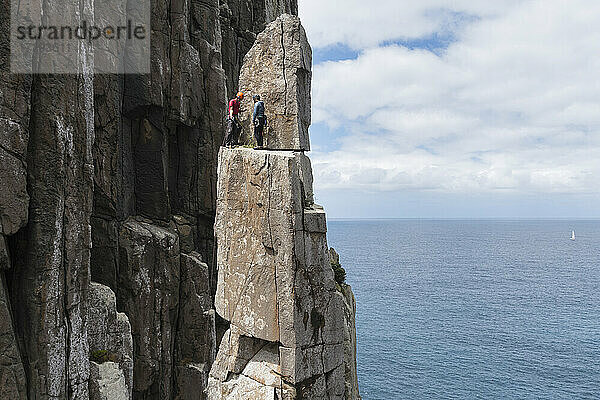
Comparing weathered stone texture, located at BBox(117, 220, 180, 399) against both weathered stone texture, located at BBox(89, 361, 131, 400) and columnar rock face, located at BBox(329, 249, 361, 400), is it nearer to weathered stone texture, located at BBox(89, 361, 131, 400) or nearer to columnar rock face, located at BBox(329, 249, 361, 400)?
weathered stone texture, located at BBox(89, 361, 131, 400)

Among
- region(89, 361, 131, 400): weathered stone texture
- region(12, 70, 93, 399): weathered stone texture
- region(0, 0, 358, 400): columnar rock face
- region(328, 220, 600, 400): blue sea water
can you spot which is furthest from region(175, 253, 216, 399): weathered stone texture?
region(328, 220, 600, 400): blue sea water

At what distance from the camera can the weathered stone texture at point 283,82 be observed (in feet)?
44.4

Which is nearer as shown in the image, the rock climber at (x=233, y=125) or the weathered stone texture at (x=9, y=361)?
the rock climber at (x=233, y=125)

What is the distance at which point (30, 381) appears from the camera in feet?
56.2

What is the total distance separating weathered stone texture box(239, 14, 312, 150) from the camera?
13531 millimetres

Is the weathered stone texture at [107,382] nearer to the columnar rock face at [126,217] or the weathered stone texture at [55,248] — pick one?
the columnar rock face at [126,217]

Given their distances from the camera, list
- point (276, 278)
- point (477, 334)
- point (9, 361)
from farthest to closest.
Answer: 1. point (477, 334)
2. point (9, 361)
3. point (276, 278)

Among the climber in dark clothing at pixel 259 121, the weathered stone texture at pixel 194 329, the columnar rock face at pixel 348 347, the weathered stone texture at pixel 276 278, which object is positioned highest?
the climber in dark clothing at pixel 259 121

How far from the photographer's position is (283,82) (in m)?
13.6

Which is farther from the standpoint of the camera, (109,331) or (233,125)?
(109,331)

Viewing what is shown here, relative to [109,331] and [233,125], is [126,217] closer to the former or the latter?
[109,331]

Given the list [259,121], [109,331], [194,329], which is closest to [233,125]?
[259,121]

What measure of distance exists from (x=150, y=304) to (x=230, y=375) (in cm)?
1788

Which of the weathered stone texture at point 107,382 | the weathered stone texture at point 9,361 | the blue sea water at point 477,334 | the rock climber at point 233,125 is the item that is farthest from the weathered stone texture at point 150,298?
the blue sea water at point 477,334
